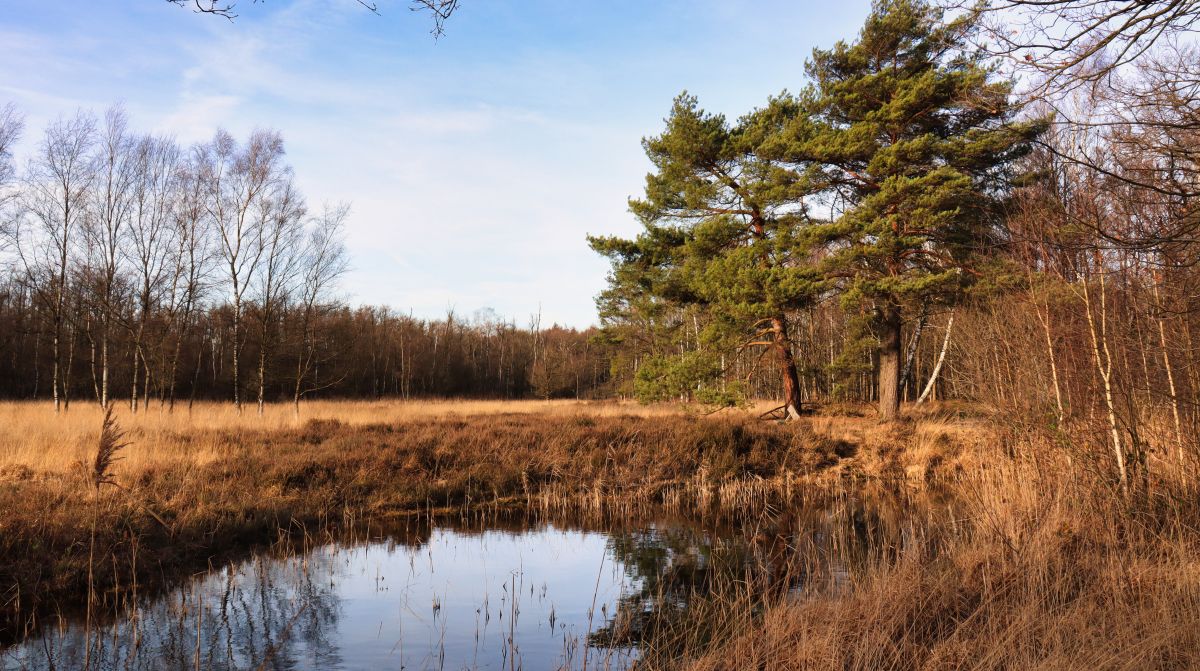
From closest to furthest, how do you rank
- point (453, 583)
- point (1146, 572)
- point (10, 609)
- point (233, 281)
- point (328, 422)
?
point (1146, 572) → point (10, 609) → point (453, 583) → point (328, 422) → point (233, 281)

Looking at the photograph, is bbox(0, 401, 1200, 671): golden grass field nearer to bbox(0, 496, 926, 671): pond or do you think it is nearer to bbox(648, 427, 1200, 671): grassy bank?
bbox(648, 427, 1200, 671): grassy bank

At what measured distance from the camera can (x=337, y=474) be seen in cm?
1164

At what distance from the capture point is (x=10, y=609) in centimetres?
619

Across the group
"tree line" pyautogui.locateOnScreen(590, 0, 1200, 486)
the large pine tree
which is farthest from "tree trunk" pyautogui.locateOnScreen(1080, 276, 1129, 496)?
the large pine tree

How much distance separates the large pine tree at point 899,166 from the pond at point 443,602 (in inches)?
332

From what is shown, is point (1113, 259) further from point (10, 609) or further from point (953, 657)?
point (10, 609)

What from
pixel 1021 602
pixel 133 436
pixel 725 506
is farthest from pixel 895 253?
pixel 133 436

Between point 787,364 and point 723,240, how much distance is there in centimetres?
394

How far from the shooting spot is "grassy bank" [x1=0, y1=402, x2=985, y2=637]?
7.23 m

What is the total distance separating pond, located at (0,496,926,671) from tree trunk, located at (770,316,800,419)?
377 inches

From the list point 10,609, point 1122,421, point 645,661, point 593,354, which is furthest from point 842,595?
point 593,354

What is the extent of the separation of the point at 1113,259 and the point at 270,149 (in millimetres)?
23255

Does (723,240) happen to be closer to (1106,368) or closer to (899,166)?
(899,166)

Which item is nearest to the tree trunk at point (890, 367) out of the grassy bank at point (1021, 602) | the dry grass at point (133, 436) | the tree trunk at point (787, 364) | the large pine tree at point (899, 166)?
the large pine tree at point (899, 166)
